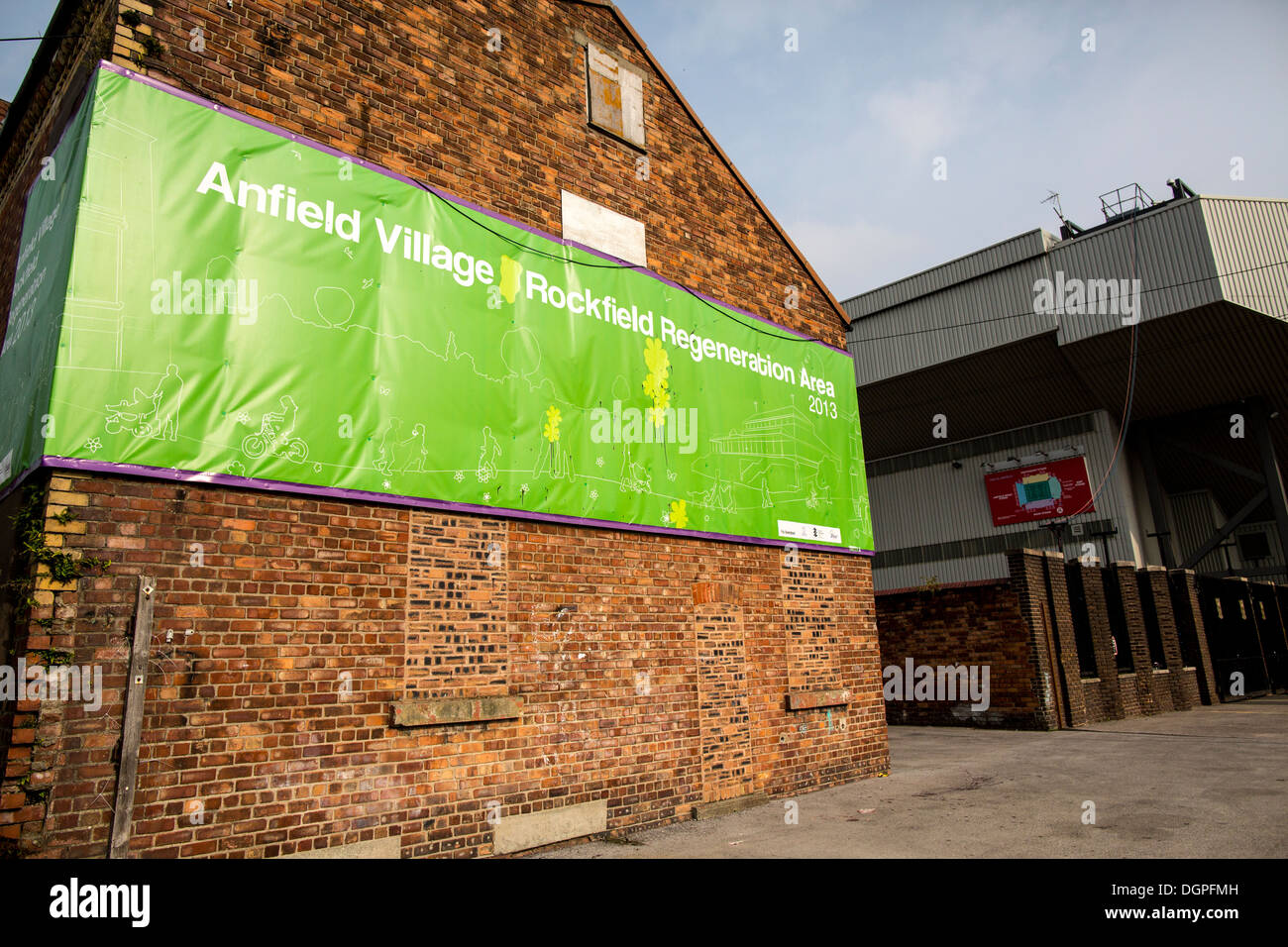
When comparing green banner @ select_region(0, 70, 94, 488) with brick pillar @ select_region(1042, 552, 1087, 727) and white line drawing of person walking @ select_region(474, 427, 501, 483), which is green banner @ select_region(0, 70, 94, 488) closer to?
white line drawing of person walking @ select_region(474, 427, 501, 483)

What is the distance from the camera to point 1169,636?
69.1 feet

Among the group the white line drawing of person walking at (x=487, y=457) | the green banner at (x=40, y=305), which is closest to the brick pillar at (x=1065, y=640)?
the white line drawing of person walking at (x=487, y=457)

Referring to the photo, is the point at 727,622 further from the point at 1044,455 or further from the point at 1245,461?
the point at 1245,461

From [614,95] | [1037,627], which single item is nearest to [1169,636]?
[1037,627]

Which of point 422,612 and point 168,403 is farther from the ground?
point 168,403

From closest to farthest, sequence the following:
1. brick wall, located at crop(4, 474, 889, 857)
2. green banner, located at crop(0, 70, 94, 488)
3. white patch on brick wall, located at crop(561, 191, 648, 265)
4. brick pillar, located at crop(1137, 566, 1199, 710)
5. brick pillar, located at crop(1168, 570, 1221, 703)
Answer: brick wall, located at crop(4, 474, 889, 857)
green banner, located at crop(0, 70, 94, 488)
white patch on brick wall, located at crop(561, 191, 648, 265)
brick pillar, located at crop(1137, 566, 1199, 710)
brick pillar, located at crop(1168, 570, 1221, 703)

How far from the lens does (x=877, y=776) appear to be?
1022 cm

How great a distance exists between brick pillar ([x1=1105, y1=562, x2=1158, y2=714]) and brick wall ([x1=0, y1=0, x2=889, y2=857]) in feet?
41.8

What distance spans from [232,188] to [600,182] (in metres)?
4.10

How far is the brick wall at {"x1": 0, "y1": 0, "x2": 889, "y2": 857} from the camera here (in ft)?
15.9

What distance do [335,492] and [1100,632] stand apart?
719 inches

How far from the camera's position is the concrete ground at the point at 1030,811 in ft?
20.4

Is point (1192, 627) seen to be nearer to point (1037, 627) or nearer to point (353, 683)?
point (1037, 627)

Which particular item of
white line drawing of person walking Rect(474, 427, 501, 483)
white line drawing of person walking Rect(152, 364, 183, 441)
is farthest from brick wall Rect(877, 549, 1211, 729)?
white line drawing of person walking Rect(152, 364, 183, 441)
